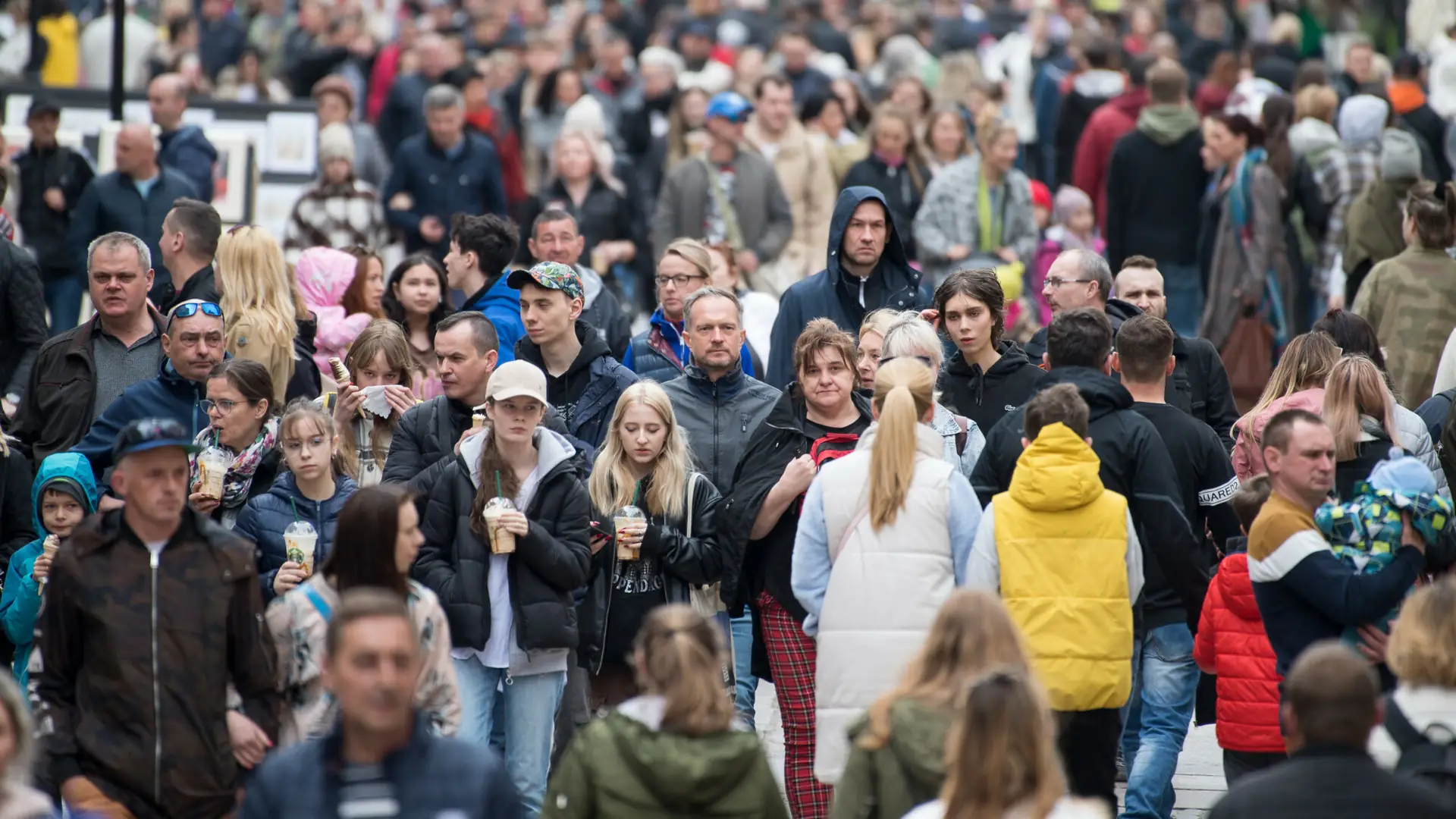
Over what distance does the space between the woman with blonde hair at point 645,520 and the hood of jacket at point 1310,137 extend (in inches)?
324

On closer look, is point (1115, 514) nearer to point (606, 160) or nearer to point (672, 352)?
point (672, 352)

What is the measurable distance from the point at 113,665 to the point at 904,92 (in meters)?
12.2

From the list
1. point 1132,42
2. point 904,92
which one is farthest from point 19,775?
point 1132,42

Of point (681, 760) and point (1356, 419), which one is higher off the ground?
point (1356, 419)

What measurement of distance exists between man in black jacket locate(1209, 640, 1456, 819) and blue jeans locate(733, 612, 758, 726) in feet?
11.3

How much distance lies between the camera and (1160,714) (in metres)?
8.20

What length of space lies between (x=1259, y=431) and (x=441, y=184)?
8.50 m

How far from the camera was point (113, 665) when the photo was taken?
611 centimetres

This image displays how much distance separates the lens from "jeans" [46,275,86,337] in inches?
558

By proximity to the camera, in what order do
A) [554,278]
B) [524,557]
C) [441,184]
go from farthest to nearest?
[441,184] < [554,278] < [524,557]

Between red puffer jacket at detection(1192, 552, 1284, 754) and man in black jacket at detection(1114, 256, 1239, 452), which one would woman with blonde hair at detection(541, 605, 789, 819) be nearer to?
red puffer jacket at detection(1192, 552, 1284, 754)

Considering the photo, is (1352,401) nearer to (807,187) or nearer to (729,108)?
(729,108)

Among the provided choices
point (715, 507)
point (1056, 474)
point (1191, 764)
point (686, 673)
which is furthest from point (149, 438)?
point (1191, 764)

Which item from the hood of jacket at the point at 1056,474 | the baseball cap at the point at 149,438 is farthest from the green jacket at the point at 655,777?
the hood of jacket at the point at 1056,474
